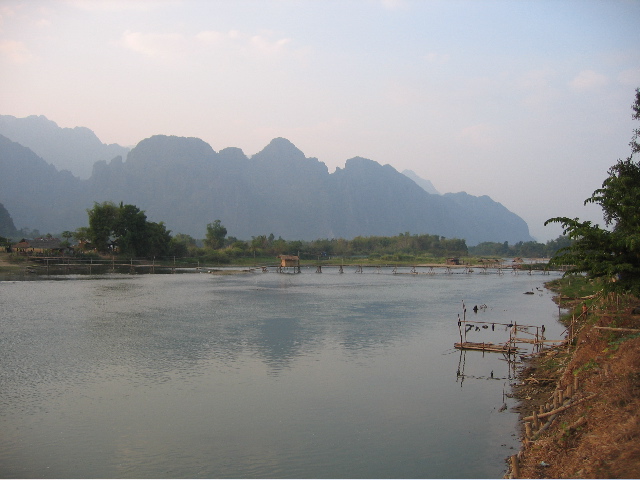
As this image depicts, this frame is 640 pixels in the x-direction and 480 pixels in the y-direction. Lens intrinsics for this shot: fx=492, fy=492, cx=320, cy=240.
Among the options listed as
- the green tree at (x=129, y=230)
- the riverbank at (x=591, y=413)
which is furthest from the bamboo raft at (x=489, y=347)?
the green tree at (x=129, y=230)

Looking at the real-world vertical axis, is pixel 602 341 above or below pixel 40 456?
above

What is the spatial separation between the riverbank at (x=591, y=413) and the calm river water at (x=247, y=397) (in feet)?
3.77

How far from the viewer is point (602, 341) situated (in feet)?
51.8

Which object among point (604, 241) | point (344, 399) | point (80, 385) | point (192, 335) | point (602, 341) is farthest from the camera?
point (192, 335)

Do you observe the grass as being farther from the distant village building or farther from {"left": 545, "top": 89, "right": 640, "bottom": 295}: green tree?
the distant village building

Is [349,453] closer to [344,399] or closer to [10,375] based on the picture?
[344,399]

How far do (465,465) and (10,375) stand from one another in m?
17.8

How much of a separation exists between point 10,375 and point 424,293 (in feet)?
151

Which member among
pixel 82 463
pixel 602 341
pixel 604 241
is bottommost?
pixel 82 463

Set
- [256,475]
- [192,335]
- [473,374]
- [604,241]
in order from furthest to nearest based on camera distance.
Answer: [192,335] → [473,374] → [604,241] → [256,475]

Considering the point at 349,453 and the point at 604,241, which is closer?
the point at 349,453

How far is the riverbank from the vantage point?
31.2ft

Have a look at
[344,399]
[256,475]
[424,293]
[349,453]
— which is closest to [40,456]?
[256,475]

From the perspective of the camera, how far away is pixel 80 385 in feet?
61.6
